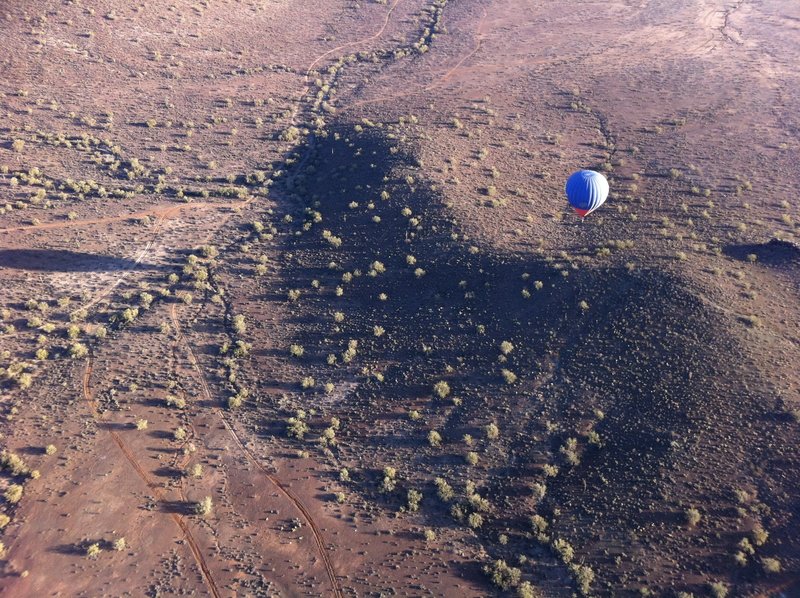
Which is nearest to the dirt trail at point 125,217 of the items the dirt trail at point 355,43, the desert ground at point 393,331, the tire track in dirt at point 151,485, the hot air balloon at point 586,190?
the desert ground at point 393,331

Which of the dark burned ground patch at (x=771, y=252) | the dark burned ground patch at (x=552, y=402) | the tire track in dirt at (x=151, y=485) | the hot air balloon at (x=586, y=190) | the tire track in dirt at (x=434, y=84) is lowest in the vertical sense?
the tire track in dirt at (x=151, y=485)

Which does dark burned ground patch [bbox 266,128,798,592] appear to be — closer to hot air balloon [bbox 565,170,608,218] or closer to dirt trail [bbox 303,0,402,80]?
Result: hot air balloon [bbox 565,170,608,218]

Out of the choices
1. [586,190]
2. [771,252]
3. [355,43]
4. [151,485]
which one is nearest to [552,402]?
[586,190]

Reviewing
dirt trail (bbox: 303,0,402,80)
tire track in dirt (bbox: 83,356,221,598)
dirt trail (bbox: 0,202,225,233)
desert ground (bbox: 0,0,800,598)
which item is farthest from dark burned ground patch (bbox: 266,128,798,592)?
dirt trail (bbox: 303,0,402,80)

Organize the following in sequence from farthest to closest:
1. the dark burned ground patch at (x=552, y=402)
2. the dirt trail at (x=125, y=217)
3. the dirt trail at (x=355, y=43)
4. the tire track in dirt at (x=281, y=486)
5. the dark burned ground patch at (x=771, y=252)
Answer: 1. the dirt trail at (x=355, y=43)
2. the dirt trail at (x=125, y=217)
3. the dark burned ground patch at (x=771, y=252)
4. the dark burned ground patch at (x=552, y=402)
5. the tire track in dirt at (x=281, y=486)

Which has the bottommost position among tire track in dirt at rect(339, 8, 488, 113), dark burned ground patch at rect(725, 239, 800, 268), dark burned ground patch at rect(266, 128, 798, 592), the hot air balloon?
dark burned ground patch at rect(266, 128, 798, 592)

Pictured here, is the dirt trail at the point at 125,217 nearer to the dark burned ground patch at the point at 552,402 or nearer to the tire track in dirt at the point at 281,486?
the dark burned ground patch at the point at 552,402

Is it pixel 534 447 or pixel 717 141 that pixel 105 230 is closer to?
pixel 534 447
